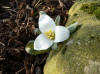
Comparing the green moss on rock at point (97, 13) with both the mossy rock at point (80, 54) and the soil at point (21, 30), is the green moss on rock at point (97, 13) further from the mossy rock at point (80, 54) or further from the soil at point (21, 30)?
the soil at point (21, 30)

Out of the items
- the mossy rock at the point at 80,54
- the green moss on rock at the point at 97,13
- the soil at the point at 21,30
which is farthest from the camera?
the soil at the point at 21,30

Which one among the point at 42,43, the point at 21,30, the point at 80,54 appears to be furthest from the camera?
the point at 21,30

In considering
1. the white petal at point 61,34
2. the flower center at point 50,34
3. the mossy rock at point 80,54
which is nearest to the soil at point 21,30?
the mossy rock at point 80,54

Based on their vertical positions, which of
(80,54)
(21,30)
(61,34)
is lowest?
(21,30)

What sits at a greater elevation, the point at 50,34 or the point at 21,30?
the point at 50,34

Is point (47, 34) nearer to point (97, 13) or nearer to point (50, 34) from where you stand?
point (50, 34)

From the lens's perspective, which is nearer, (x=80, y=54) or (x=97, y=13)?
(x=80, y=54)

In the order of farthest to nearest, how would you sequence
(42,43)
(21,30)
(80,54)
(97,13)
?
(21,30) → (97,13) → (42,43) → (80,54)

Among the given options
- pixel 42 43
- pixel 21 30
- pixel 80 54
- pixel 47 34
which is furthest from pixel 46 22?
pixel 21 30
